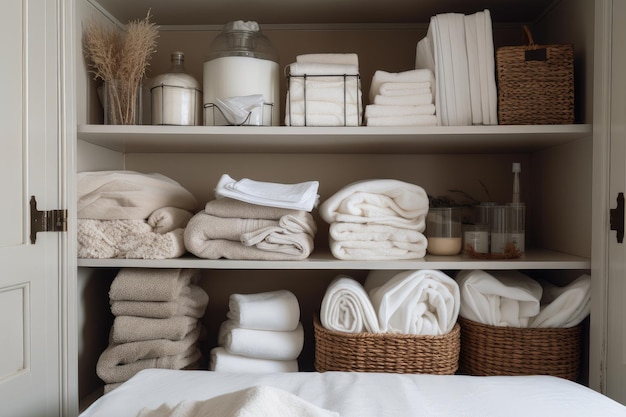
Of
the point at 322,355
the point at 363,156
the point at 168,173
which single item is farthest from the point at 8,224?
the point at 363,156

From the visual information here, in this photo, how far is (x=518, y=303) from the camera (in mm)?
1338

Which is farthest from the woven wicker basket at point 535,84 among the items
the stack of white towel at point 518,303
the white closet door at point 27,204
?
the white closet door at point 27,204

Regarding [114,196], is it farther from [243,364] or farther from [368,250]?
[368,250]

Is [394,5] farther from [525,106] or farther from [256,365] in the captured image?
[256,365]

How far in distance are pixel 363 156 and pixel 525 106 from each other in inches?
20.1

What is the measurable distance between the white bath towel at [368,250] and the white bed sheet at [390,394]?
31 centimetres

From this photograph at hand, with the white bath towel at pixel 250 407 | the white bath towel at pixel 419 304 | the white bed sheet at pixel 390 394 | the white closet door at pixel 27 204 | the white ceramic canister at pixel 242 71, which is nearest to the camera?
the white bath towel at pixel 250 407

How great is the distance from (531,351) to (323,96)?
32.0 inches

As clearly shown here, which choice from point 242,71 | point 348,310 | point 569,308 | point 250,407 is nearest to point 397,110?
point 242,71

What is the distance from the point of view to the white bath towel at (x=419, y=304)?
1.28 metres

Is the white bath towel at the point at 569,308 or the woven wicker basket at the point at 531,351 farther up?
the white bath towel at the point at 569,308

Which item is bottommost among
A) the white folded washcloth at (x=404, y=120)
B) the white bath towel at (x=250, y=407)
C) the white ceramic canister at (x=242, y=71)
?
the white bath towel at (x=250, y=407)

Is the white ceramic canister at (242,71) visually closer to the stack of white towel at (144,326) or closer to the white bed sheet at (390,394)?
the stack of white towel at (144,326)

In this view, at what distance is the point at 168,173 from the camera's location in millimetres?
1696
